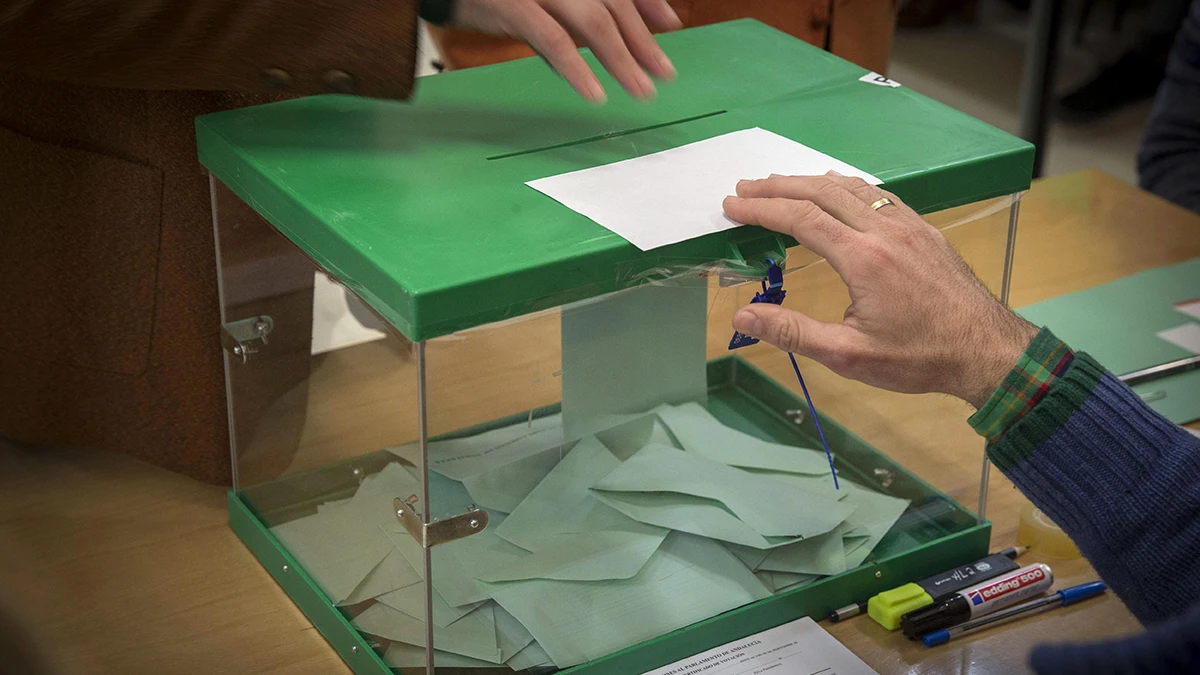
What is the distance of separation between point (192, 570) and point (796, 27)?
36.3 inches

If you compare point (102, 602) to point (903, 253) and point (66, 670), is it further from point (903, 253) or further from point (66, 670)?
point (903, 253)

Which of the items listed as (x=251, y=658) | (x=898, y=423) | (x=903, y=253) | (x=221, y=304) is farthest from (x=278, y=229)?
(x=898, y=423)

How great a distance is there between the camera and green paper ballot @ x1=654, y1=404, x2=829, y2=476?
106cm

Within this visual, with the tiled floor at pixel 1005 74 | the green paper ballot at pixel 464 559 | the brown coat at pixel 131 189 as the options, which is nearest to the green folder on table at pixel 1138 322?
the green paper ballot at pixel 464 559

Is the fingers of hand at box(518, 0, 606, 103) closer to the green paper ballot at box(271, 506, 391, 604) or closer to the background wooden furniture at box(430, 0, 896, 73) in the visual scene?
the green paper ballot at box(271, 506, 391, 604)

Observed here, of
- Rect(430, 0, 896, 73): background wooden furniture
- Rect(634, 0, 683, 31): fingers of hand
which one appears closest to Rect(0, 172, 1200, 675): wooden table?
Rect(634, 0, 683, 31): fingers of hand

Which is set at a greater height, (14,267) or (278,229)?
(278,229)

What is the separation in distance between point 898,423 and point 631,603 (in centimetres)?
32

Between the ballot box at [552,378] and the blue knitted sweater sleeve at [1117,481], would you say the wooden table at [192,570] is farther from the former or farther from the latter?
the blue knitted sweater sleeve at [1117,481]

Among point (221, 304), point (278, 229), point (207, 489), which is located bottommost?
point (207, 489)

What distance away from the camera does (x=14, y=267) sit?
108 cm

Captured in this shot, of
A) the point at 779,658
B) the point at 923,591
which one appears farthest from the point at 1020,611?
the point at 779,658

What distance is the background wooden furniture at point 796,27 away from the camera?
4.65 feet

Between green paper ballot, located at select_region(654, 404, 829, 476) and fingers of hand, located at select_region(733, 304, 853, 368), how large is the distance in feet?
0.69
